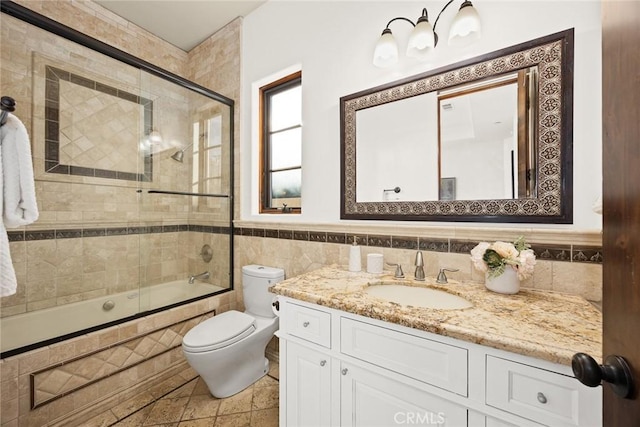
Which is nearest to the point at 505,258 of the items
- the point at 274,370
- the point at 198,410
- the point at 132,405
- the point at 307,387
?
the point at 307,387

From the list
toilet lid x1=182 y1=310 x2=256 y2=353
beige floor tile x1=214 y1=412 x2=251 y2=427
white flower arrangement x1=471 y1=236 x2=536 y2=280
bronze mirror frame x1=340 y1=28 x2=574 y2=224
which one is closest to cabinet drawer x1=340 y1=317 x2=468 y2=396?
white flower arrangement x1=471 y1=236 x2=536 y2=280

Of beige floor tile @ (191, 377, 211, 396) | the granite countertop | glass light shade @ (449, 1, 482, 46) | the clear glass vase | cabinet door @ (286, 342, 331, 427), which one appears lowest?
beige floor tile @ (191, 377, 211, 396)

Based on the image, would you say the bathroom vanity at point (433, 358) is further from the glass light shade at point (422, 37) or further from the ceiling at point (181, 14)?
the ceiling at point (181, 14)

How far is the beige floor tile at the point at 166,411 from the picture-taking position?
4.81 feet

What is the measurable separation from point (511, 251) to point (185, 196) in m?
2.32

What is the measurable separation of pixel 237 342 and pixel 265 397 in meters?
0.44

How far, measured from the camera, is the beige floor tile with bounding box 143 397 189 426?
1.47m

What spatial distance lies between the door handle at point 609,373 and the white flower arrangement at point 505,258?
2.13 feet

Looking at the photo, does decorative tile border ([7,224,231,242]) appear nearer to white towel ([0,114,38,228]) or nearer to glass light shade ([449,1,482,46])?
white towel ([0,114,38,228])

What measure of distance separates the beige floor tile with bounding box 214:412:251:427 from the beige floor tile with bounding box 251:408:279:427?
0.09ft

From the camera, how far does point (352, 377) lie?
3.28 ft

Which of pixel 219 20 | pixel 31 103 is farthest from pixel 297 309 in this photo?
pixel 219 20

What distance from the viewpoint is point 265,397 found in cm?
166

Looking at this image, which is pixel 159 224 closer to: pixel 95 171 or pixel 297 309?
pixel 95 171
